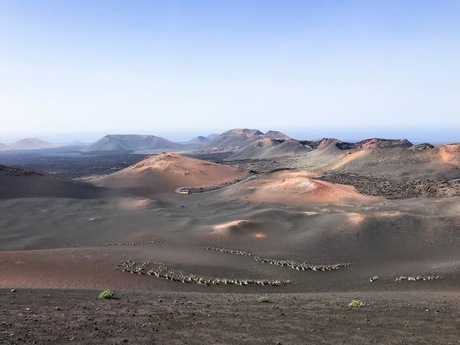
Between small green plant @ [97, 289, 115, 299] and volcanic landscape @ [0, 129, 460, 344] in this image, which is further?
small green plant @ [97, 289, 115, 299]

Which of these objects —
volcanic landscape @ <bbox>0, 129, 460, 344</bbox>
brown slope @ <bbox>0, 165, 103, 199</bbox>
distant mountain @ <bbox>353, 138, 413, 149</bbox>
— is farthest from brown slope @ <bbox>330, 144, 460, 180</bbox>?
brown slope @ <bbox>0, 165, 103, 199</bbox>

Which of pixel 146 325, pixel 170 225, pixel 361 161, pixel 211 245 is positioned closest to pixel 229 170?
pixel 361 161

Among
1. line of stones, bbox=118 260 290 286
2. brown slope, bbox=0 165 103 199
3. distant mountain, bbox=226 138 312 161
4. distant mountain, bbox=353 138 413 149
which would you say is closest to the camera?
line of stones, bbox=118 260 290 286

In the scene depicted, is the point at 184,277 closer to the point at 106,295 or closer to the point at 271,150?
the point at 106,295

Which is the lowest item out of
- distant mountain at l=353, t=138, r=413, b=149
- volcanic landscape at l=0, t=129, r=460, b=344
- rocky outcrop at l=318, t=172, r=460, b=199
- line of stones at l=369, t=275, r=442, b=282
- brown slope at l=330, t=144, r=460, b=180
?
line of stones at l=369, t=275, r=442, b=282

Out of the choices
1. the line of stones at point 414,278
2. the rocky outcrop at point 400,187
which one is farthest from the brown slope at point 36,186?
the line of stones at point 414,278

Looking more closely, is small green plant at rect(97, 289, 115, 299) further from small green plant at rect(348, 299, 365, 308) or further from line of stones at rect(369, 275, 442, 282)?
line of stones at rect(369, 275, 442, 282)

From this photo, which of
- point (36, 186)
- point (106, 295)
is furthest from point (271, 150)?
point (106, 295)

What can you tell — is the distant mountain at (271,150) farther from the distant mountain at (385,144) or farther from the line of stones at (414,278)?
the line of stones at (414,278)
